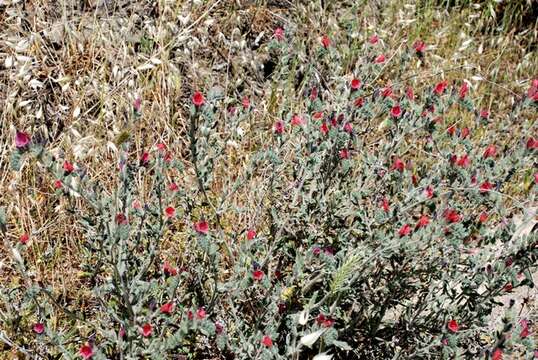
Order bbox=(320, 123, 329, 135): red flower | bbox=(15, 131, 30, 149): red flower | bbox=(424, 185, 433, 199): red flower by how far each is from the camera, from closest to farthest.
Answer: bbox=(15, 131, 30, 149): red flower, bbox=(424, 185, 433, 199): red flower, bbox=(320, 123, 329, 135): red flower

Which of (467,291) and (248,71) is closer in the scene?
(467,291)

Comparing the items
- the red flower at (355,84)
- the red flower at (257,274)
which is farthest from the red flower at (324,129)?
the red flower at (257,274)

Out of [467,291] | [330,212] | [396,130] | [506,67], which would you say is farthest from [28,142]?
[506,67]

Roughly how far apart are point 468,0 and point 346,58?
133 centimetres

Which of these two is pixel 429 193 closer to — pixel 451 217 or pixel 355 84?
pixel 451 217

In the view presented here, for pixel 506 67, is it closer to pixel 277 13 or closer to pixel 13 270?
pixel 277 13

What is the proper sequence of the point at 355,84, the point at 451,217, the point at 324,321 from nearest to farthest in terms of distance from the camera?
the point at 324,321, the point at 451,217, the point at 355,84

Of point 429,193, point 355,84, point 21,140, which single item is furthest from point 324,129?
point 21,140

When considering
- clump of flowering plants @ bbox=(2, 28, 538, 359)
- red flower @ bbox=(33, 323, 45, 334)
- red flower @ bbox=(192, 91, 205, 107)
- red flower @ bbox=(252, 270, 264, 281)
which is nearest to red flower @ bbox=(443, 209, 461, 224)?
clump of flowering plants @ bbox=(2, 28, 538, 359)

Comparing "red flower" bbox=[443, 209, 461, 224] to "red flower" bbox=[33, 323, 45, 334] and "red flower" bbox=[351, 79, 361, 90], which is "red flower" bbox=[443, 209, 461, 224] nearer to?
"red flower" bbox=[351, 79, 361, 90]

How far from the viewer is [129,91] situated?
3230 millimetres

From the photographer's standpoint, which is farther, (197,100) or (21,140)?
(197,100)

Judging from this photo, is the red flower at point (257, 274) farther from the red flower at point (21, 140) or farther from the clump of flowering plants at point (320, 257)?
the red flower at point (21, 140)

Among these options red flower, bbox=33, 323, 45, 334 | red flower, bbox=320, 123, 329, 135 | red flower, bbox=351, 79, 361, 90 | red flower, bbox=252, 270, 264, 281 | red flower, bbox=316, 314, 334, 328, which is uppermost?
red flower, bbox=351, 79, 361, 90
